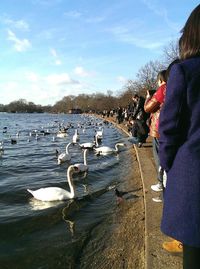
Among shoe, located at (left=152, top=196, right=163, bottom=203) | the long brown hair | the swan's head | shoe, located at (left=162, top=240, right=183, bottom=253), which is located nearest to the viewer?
the long brown hair

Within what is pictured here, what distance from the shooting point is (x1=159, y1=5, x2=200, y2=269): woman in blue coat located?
8.23 ft

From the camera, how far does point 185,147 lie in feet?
8.43

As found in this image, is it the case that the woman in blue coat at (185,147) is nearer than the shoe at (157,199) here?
Yes

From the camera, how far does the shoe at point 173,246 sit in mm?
4715

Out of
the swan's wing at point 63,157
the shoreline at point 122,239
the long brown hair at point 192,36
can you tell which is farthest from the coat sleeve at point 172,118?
the swan's wing at point 63,157

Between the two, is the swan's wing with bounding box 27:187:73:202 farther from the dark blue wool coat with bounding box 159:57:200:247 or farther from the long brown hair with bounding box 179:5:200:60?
the long brown hair with bounding box 179:5:200:60

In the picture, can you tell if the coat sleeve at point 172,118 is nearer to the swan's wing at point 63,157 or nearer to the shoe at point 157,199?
the shoe at point 157,199

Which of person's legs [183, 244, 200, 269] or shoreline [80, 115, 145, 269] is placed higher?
person's legs [183, 244, 200, 269]

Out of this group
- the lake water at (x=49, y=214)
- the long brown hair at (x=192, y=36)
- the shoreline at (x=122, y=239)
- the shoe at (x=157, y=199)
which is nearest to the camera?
the long brown hair at (x=192, y=36)

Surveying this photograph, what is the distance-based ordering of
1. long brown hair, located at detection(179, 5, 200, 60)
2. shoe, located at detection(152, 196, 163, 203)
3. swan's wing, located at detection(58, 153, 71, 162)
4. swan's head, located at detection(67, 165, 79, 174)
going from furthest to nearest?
1. swan's wing, located at detection(58, 153, 71, 162)
2. swan's head, located at detection(67, 165, 79, 174)
3. shoe, located at detection(152, 196, 163, 203)
4. long brown hair, located at detection(179, 5, 200, 60)

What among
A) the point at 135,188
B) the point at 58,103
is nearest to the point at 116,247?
the point at 135,188

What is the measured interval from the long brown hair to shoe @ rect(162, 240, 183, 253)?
2.68 m

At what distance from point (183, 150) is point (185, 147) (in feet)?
0.08

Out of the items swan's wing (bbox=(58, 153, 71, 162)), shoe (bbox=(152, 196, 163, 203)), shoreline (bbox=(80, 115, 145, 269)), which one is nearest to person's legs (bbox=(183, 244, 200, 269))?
shoreline (bbox=(80, 115, 145, 269))
